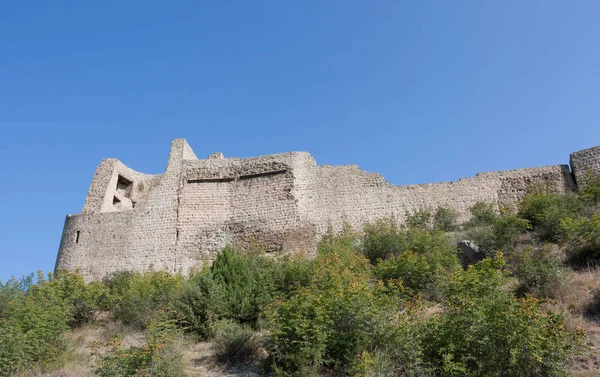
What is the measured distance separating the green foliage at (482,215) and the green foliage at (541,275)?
164 inches

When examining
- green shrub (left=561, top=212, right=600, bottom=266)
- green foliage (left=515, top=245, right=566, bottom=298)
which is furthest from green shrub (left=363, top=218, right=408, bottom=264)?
green shrub (left=561, top=212, right=600, bottom=266)

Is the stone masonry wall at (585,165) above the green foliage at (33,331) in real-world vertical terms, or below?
above

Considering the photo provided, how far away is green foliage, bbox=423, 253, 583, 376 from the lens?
6953 mm

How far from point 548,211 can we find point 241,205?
1013 centimetres

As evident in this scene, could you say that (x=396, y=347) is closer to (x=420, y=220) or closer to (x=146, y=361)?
(x=146, y=361)

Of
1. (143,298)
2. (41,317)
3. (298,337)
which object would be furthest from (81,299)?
(298,337)

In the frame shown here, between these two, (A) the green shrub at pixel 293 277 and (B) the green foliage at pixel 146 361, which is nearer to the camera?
(B) the green foliage at pixel 146 361

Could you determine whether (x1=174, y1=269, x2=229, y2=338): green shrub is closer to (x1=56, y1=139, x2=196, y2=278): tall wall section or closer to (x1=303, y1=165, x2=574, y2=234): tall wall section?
(x1=56, y1=139, x2=196, y2=278): tall wall section

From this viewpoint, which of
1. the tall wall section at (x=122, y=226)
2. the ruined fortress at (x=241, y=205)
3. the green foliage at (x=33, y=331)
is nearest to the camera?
the green foliage at (x=33, y=331)

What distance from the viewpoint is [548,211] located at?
13.9 m

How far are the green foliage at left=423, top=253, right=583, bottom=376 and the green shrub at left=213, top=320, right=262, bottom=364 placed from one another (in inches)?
136

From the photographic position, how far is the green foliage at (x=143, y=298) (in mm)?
12156

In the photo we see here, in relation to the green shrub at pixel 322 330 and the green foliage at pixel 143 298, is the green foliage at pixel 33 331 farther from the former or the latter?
the green shrub at pixel 322 330

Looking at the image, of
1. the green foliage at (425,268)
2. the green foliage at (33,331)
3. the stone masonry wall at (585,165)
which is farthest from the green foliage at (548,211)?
the green foliage at (33,331)
